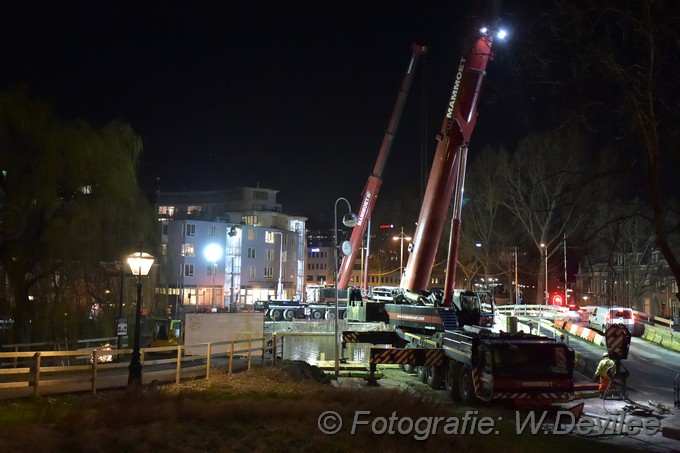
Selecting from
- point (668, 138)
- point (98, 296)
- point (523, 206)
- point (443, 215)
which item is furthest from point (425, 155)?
point (668, 138)

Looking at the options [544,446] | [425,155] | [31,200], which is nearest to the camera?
[544,446]

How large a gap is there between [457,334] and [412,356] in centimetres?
Answer: 202

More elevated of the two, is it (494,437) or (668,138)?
(668,138)

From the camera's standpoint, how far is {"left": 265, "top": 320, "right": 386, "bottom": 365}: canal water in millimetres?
39594

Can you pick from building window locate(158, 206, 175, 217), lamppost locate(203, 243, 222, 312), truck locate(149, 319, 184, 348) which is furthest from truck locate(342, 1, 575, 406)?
building window locate(158, 206, 175, 217)

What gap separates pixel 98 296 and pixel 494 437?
16.7 meters

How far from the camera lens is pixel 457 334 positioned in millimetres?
20359

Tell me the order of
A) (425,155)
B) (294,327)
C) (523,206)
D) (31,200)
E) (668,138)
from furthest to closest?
(523,206), (294,327), (425,155), (31,200), (668,138)

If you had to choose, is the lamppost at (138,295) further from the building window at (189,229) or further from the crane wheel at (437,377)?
the building window at (189,229)

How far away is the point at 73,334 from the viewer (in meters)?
24.3

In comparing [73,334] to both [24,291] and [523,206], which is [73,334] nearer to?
[24,291]

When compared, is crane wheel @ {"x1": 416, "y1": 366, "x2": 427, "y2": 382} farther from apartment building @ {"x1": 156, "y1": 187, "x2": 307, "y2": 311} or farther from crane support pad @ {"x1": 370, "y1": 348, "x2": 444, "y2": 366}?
apartment building @ {"x1": 156, "y1": 187, "x2": 307, "y2": 311}

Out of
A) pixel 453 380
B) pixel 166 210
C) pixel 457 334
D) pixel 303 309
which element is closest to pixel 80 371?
pixel 453 380

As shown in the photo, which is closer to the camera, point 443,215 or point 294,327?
point 443,215
